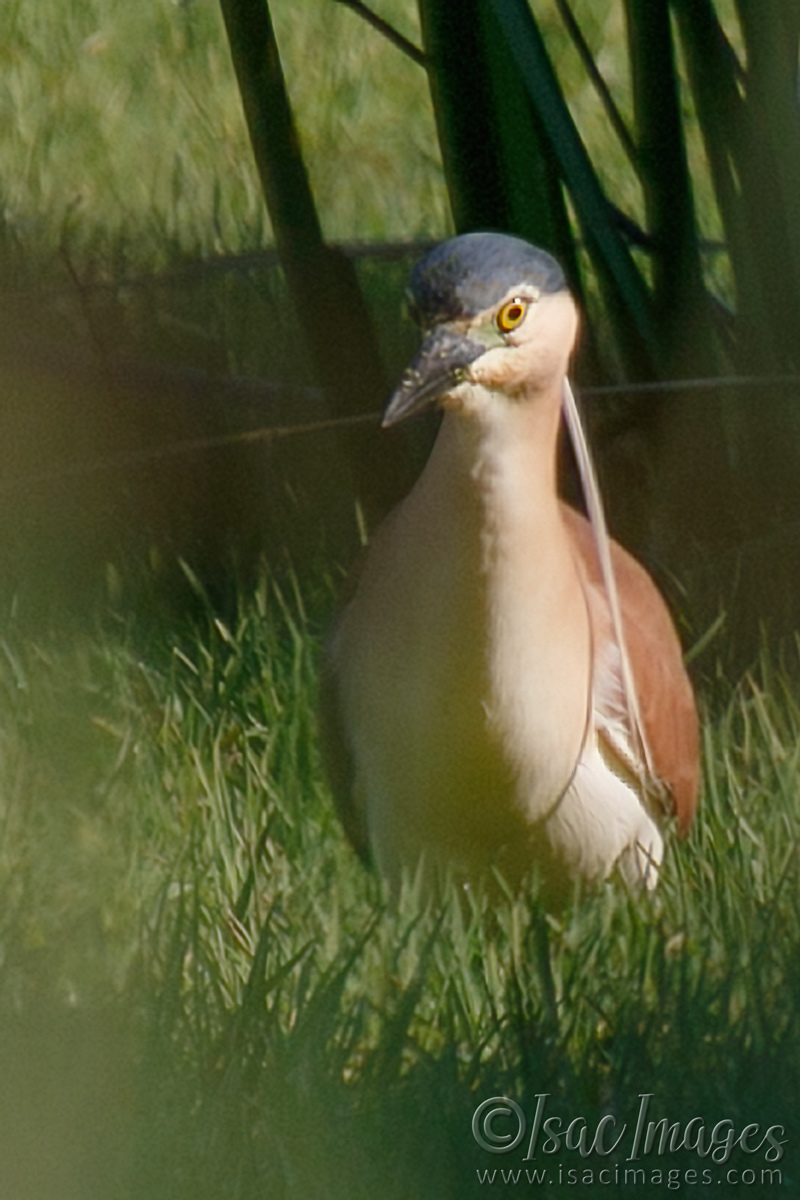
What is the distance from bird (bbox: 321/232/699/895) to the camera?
1353 millimetres

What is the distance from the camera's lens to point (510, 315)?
1.35m

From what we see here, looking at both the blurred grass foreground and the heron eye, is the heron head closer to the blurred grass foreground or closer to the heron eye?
the heron eye

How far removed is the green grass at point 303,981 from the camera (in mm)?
1271

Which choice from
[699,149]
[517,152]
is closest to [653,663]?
[517,152]

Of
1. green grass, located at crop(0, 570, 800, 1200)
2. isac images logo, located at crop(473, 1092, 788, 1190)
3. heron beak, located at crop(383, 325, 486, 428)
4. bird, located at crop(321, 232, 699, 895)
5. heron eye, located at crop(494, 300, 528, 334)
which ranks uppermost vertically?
heron eye, located at crop(494, 300, 528, 334)

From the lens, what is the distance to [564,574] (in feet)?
4.72

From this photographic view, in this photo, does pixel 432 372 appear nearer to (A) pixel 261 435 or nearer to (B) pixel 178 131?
(A) pixel 261 435

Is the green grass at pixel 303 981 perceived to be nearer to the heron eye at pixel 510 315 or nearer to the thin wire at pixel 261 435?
the thin wire at pixel 261 435

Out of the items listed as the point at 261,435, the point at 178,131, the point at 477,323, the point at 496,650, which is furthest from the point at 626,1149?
the point at 178,131

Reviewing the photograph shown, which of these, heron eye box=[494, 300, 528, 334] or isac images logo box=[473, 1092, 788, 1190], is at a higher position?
heron eye box=[494, 300, 528, 334]

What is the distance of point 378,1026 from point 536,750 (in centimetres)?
25

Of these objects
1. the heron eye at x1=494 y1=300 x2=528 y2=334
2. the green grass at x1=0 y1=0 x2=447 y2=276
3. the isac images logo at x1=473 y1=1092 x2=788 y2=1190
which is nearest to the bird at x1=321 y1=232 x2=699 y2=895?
the heron eye at x1=494 y1=300 x2=528 y2=334

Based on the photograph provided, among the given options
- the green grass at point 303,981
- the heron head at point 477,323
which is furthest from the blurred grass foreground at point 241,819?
the heron head at point 477,323

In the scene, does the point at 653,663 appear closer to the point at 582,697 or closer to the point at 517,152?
the point at 582,697
